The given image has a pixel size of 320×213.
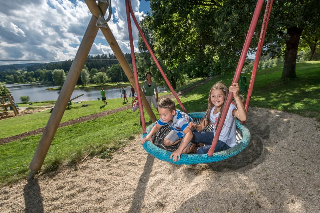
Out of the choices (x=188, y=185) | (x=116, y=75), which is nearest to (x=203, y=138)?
(x=188, y=185)

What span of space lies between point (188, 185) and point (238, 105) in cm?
152

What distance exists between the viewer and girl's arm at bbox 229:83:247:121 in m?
2.04

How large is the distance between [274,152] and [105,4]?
418 cm

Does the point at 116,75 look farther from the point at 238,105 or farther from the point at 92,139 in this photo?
the point at 238,105

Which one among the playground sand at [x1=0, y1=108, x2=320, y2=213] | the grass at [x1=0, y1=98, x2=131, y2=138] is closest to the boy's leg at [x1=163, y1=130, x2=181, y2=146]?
the playground sand at [x1=0, y1=108, x2=320, y2=213]

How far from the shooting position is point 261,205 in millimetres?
2361

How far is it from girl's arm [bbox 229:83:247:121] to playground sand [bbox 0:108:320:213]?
108 centimetres

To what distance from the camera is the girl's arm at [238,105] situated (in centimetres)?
204

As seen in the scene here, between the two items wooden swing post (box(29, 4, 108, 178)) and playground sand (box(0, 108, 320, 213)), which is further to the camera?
wooden swing post (box(29, 4, 108, 178))

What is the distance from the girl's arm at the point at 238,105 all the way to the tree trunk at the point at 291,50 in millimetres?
8752

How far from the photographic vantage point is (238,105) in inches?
91.6

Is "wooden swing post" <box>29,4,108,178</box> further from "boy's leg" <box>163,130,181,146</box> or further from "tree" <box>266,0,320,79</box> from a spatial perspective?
"tree" <box>266,0,320,79</box>

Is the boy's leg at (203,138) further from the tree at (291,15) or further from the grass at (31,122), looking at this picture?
the grass at (31,122)

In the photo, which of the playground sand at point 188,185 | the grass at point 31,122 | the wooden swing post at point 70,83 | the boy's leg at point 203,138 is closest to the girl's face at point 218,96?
the boy's leg at point 203,138
